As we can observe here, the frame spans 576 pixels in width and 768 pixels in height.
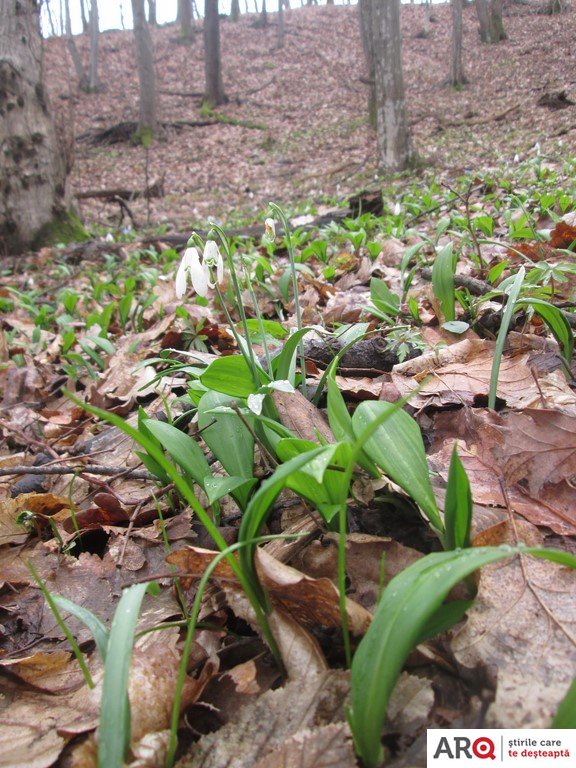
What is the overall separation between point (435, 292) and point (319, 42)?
84.0 ft

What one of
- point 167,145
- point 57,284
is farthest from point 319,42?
point 57,284

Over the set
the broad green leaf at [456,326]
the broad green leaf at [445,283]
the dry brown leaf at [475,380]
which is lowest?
the dry brown leaf at [475,380]

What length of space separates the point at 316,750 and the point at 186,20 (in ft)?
90.5

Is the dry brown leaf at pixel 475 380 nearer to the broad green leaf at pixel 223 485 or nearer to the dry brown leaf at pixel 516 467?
the dry brown leaf at pixel 516 467

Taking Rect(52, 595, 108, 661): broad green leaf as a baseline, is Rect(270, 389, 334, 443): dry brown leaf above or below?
above

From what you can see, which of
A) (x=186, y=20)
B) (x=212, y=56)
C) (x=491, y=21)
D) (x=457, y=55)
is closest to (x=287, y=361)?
(x=457, y=55)

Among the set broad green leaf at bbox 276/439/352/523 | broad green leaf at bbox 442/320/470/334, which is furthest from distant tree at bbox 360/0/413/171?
broad green leaf at bbox 276/439/352/523

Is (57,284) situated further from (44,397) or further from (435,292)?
(435,292)

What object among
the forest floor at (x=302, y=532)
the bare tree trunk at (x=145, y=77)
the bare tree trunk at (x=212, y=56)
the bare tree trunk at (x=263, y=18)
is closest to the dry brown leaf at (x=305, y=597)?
the forest floor at (x=302, y=532)

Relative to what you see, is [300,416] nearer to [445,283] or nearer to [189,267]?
[189,267]

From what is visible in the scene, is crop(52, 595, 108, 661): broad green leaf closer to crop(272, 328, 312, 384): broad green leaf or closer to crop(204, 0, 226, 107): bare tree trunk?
crop(272, 328, 312, 384): broad green leaf

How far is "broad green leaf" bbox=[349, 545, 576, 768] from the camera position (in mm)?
610

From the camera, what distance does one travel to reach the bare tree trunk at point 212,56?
645 inches

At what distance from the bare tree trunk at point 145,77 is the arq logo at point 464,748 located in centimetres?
1651
